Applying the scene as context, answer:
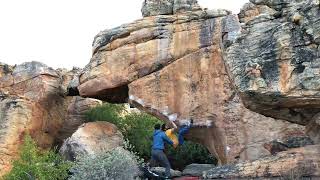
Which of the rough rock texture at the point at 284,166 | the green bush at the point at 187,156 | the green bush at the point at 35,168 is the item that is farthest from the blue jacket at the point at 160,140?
the green bush at the point at 187,156

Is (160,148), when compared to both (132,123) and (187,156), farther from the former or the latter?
(132,123)

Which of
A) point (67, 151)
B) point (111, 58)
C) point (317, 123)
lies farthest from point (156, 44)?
point (317, 123)

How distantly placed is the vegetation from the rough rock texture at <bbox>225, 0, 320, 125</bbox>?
1083cm

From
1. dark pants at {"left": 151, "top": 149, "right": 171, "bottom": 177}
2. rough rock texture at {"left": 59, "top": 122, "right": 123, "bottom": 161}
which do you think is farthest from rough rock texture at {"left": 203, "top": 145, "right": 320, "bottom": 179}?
rough rock texture at {"left": 59, "top": 122, "right": 123, "bottom": 161}

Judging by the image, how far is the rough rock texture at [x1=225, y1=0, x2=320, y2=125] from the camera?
11820 millimetres

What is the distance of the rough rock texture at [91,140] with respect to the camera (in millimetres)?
19844

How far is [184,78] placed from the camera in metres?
18.7

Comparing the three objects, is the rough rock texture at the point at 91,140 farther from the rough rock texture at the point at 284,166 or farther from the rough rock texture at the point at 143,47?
the rough rock texture at the point at 284,166

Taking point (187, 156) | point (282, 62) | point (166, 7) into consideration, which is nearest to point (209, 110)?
point (166, 7)

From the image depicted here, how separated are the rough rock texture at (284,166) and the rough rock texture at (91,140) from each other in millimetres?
7398

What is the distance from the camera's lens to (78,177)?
16.3 meters

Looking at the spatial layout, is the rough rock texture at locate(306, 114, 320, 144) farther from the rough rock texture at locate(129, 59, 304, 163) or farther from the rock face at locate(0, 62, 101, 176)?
the rock face at locate(0, 62, 101, 176)

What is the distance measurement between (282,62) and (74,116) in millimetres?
15051

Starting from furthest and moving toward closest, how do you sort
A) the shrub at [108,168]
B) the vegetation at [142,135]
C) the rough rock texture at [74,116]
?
1. the rough rock texture at [74,116]
2. the vegetation at [142,135]
3. the shrub at [108,168]
